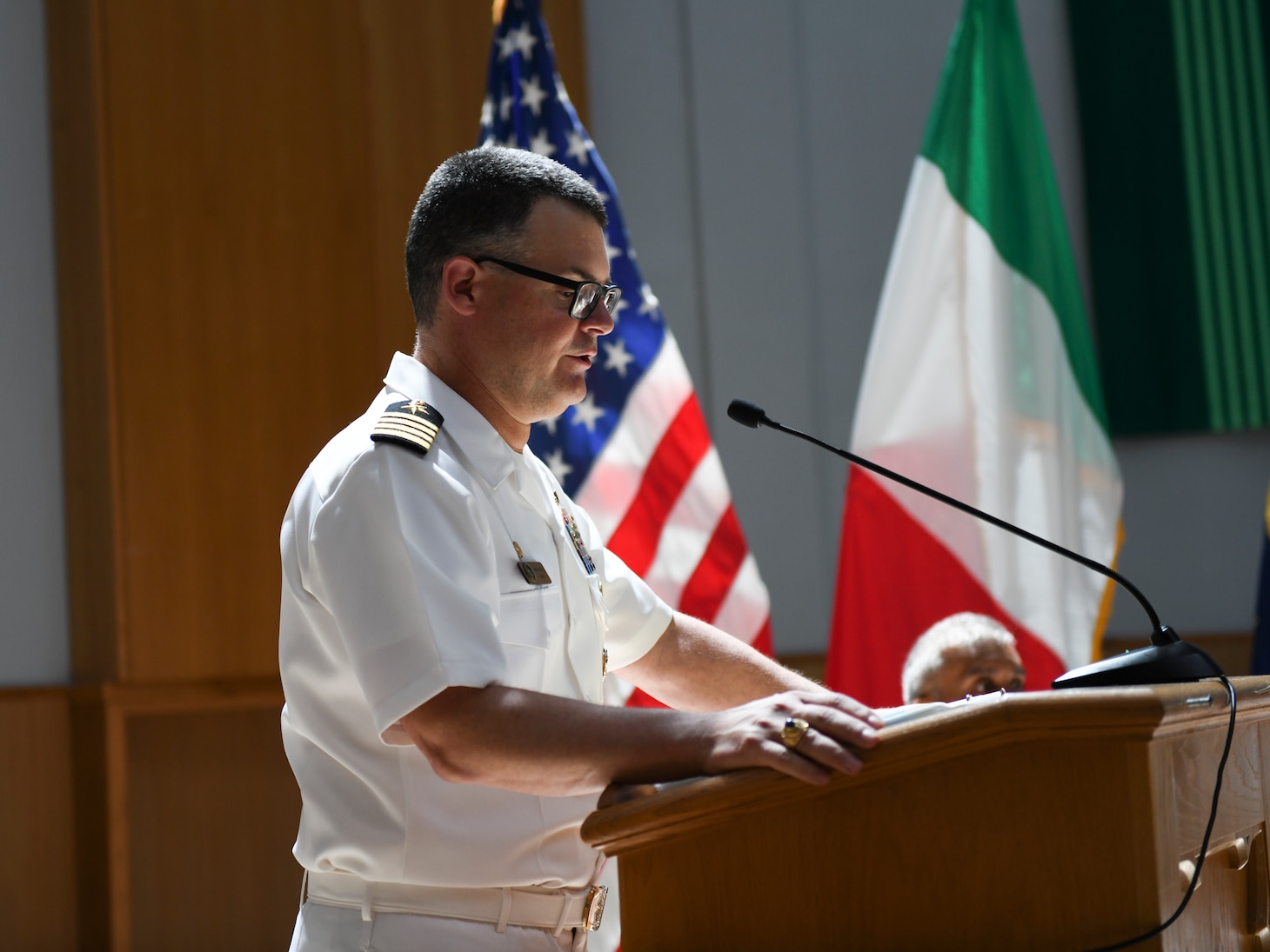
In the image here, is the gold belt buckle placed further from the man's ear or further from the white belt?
the man's ear

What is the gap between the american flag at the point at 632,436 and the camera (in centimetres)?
298

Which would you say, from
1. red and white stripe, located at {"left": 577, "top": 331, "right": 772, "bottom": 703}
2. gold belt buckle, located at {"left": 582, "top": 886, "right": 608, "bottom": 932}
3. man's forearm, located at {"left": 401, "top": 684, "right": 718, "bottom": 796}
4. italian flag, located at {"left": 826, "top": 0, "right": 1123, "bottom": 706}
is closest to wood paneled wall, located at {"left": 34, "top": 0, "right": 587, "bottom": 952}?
red and white stripe, located at {"left": 577, "top": 331, "right": 772, "bottom": 703}

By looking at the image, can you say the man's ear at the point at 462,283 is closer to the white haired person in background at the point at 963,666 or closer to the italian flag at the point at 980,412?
the white haired person in background at the point at 963,666

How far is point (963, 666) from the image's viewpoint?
2.67 m

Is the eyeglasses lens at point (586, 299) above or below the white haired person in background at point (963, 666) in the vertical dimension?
above

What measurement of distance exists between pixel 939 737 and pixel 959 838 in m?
0.08

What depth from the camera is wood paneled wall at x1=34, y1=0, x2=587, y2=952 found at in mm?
3627

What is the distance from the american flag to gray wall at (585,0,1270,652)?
50.2 inches

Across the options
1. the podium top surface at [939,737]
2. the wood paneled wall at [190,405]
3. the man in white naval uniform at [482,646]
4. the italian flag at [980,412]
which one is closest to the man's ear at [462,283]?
the man in white naval uniform at [482,646]

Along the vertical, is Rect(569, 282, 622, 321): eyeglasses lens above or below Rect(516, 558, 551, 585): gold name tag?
above

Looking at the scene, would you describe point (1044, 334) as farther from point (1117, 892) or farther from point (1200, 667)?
point (1117, 892)

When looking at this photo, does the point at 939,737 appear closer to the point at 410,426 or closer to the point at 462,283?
the point at 410,426

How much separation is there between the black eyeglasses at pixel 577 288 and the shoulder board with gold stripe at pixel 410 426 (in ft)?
0.62

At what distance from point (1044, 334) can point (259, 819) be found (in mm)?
2537
